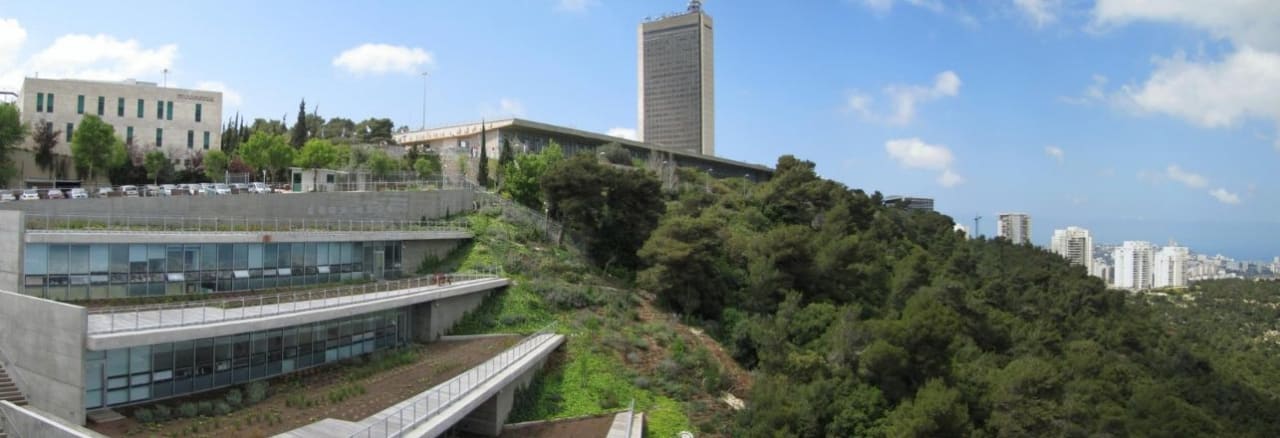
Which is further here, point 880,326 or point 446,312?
point 880,326

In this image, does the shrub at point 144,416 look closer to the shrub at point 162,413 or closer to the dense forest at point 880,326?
the shrub at point 162,413

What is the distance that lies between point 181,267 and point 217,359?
5576 mm

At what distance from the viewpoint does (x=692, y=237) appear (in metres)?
35.4

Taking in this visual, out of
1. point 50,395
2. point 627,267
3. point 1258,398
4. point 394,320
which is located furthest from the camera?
point 1258,398

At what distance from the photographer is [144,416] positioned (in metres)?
17.2

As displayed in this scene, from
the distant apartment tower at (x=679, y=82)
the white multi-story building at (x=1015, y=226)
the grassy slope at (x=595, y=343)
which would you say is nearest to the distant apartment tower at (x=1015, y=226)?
the white multi-story building at (x=1015, y=226)

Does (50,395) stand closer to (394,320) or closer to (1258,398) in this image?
(394,320)

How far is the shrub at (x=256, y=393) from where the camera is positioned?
1922 cm

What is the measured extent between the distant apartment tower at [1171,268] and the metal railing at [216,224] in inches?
6763

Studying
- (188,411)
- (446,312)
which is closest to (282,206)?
(446,312)

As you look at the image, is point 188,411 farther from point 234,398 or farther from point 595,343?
point 595,343

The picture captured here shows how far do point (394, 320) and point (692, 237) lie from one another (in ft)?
45.6

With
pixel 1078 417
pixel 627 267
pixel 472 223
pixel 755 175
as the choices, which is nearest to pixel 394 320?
pixel 472 223

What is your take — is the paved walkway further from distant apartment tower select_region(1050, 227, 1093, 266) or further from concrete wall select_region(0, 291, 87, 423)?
distant apartment tower select_region(1050, 227, 1093, 266)
